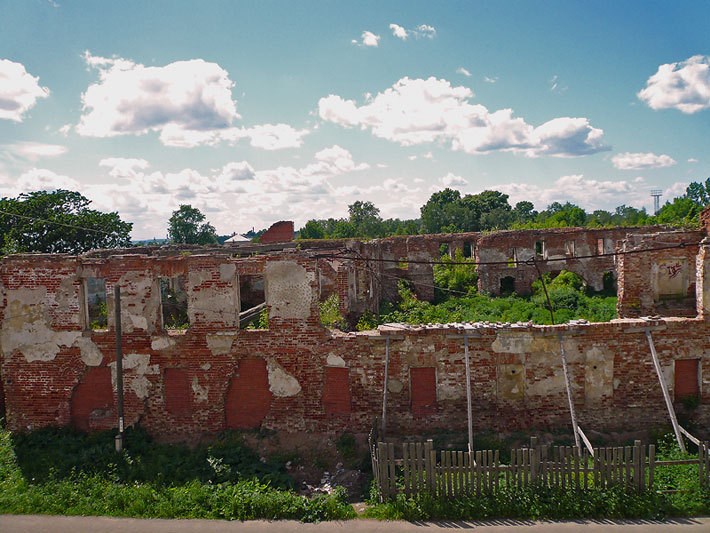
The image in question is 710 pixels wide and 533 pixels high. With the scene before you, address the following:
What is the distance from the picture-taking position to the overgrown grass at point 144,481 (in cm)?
1021

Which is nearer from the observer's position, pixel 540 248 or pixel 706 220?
pixel 706 220

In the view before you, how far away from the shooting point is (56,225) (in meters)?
Answer: 34.4

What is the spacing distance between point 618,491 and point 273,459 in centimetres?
710

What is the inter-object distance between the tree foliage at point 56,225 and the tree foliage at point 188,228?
979 inches

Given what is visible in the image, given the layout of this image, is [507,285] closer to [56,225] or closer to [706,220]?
[706,220]

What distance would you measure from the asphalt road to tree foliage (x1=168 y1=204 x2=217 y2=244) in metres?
55.9

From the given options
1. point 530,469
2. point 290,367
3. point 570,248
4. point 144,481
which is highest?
point 570,248

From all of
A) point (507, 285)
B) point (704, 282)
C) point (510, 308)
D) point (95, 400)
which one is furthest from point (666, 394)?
point (507, 285)

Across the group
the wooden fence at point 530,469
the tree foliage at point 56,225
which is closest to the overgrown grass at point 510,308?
the wooden fence at point 530,469

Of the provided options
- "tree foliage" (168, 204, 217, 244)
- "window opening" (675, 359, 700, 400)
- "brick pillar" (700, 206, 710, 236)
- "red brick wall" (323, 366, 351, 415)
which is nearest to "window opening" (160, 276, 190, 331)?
"red brick wall" (323, 366, 351, 415)

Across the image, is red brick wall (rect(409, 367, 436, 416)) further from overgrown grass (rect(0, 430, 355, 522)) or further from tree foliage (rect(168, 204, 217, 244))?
tree foliage (rect(168, 204, 217, 244))

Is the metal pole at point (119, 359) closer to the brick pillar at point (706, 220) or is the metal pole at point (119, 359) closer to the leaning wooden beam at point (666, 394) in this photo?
the leaning wooden beam at point (666, 394)

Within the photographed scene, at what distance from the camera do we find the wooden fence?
9828 mm

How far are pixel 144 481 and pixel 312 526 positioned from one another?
4.06m
